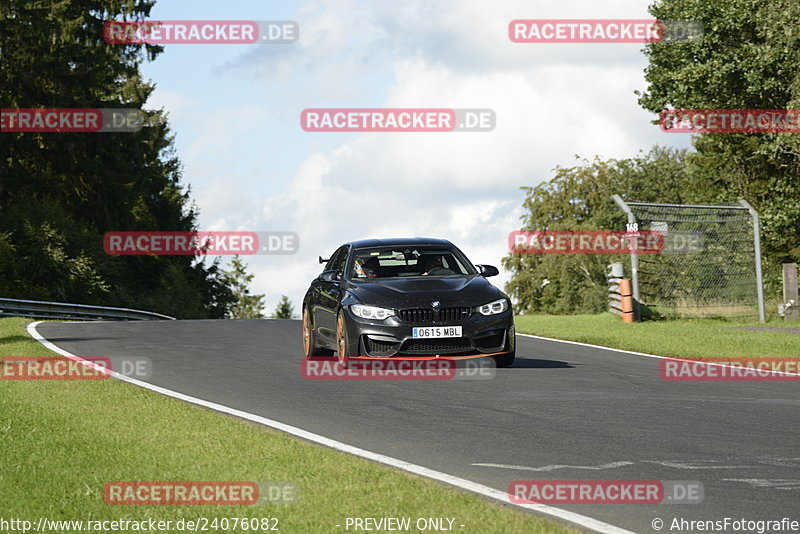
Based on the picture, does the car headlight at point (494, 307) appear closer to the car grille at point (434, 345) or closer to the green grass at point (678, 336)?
the car grille at point (434, 345)

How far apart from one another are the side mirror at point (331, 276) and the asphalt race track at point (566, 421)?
1.28m

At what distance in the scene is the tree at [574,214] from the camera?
2808 inches

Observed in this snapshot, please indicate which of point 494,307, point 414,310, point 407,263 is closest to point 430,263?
point 407,263

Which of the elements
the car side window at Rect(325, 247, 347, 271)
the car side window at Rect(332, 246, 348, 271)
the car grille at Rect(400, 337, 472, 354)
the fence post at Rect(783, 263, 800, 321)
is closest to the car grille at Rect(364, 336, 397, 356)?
the car grille at Rect(400, 337, 472, 354)

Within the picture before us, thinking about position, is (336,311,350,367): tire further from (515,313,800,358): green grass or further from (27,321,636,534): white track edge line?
(515,313,800,358): green grass

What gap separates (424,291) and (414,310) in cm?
40

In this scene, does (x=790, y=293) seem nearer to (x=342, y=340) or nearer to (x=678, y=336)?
(x=678, y=336)

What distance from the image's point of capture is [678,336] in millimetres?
20734

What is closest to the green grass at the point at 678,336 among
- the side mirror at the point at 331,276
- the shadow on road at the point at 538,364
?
the shadow on road at the point at 538,364

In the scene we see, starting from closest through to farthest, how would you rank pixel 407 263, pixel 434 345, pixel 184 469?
pixel 184 469, pixel 434 345, pixel 407 263

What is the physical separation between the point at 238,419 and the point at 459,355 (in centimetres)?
424

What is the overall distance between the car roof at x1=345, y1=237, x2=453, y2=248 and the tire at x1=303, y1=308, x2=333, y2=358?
1.35m

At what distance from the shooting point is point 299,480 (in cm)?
696

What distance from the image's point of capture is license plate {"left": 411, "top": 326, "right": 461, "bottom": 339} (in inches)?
520
